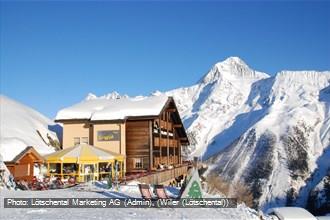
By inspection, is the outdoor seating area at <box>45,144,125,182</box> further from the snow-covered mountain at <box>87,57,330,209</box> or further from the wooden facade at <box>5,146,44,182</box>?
the snow-covered mountain at <box>87,57,330,209</box>

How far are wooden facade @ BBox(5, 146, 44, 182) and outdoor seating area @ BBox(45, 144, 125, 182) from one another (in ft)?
2.61

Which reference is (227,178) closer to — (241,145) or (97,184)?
(241,145)

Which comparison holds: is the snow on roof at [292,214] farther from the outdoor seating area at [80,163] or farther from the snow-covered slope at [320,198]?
the snow-covered slope at [320,198]

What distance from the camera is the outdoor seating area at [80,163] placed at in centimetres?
2853

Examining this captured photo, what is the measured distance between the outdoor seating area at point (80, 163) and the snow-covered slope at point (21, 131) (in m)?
2.64

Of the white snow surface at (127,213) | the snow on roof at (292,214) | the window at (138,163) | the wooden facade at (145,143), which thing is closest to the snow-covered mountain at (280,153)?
the wooden facade at (145,143)

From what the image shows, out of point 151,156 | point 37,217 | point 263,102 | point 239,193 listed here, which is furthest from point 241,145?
point 37,217

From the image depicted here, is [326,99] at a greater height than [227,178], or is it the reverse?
[326,99]

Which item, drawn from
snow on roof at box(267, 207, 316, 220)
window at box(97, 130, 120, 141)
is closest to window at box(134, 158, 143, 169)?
window at box(97, 130, 120, 141)

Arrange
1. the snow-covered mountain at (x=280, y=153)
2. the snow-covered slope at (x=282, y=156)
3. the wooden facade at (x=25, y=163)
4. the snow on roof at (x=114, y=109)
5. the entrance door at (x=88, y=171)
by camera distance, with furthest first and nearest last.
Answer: the snow-covered mountain at (x=280, y=153), the snow-covered slope at (x=282, y=156), the snow on roof at (x=114, y=109), the entrance door at (x=88, y=171), the wooden facade at (x=25, y=163)

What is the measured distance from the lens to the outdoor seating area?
28.5 metres

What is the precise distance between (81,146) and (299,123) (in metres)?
109

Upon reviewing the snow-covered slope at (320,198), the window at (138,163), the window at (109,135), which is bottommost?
the snow-covered slope at (320,198)

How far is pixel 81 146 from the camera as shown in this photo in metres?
29.4
